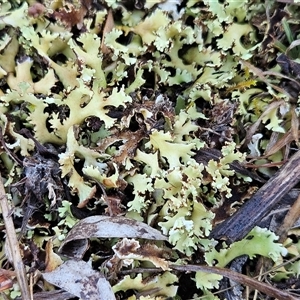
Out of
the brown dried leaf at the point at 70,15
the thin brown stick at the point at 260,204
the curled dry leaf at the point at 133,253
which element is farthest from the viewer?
the brown dried leaf at the point at 70,15

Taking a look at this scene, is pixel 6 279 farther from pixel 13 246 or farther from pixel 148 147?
pixel 148 147

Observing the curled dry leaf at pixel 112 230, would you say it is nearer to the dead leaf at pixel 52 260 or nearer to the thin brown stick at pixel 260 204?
the dead leaf at pixel 52 260

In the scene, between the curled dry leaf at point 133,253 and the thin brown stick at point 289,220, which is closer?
the curled dry leaf at point 133,253

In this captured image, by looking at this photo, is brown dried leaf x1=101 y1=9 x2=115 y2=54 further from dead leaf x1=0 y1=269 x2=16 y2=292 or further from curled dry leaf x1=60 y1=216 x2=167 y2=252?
dead leaf x1=0 y1=269 x2=16 y2=292

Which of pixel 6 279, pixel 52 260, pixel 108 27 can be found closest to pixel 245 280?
pixel 52 260

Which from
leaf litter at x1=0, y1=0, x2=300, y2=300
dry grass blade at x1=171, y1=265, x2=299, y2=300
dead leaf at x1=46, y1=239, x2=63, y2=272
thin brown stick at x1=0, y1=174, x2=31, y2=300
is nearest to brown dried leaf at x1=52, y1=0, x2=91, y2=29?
leaf litter at x1=0, y1=0, x2=300, y2=300

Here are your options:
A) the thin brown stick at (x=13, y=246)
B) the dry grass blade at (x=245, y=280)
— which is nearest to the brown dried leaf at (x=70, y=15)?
the thin brown stick at (x=13, y=246)
